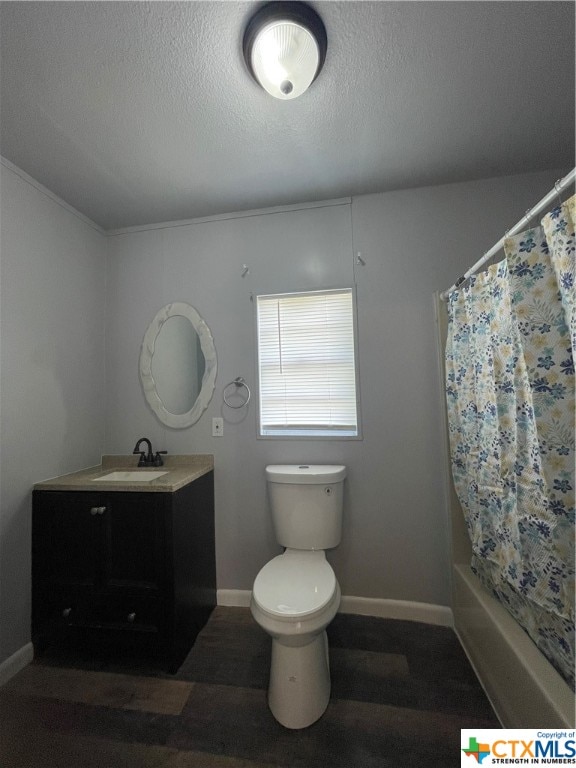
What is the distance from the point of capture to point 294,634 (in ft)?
3.62

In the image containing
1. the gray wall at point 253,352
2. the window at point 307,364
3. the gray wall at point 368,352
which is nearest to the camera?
the gray wall at point 253,352

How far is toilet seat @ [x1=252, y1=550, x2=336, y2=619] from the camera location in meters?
1.15

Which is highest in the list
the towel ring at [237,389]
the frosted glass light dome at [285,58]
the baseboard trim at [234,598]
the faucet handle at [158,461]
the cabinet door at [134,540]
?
the frosted glass light dome at [285,58]

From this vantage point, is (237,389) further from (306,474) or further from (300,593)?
(300,593)

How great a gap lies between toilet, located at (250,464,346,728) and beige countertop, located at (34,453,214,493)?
1.60 feet

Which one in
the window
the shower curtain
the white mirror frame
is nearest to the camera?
the shower curtain

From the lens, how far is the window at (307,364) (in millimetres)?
1822

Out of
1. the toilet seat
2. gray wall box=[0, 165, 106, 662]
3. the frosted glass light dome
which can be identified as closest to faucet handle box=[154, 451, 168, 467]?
gray wall box=[0, 165, 106, 662]

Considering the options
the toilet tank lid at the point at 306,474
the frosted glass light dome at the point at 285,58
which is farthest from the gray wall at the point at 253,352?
the frosted glass light dome at the point at 285,58

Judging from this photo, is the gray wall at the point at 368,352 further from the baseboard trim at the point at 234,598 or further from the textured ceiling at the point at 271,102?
the textured ceiling at the point at 271,102

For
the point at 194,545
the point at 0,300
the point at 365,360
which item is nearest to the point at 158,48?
the point at 0,300

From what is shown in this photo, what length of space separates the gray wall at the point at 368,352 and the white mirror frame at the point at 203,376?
0.05 meters

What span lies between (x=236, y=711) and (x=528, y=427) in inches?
61.1

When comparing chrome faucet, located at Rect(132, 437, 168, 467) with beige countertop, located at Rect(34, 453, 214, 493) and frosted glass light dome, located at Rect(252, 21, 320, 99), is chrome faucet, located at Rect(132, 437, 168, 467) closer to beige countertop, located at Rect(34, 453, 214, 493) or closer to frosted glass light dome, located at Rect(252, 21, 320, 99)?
beige countertop, located at Rect(34, 453, 214, 493)
